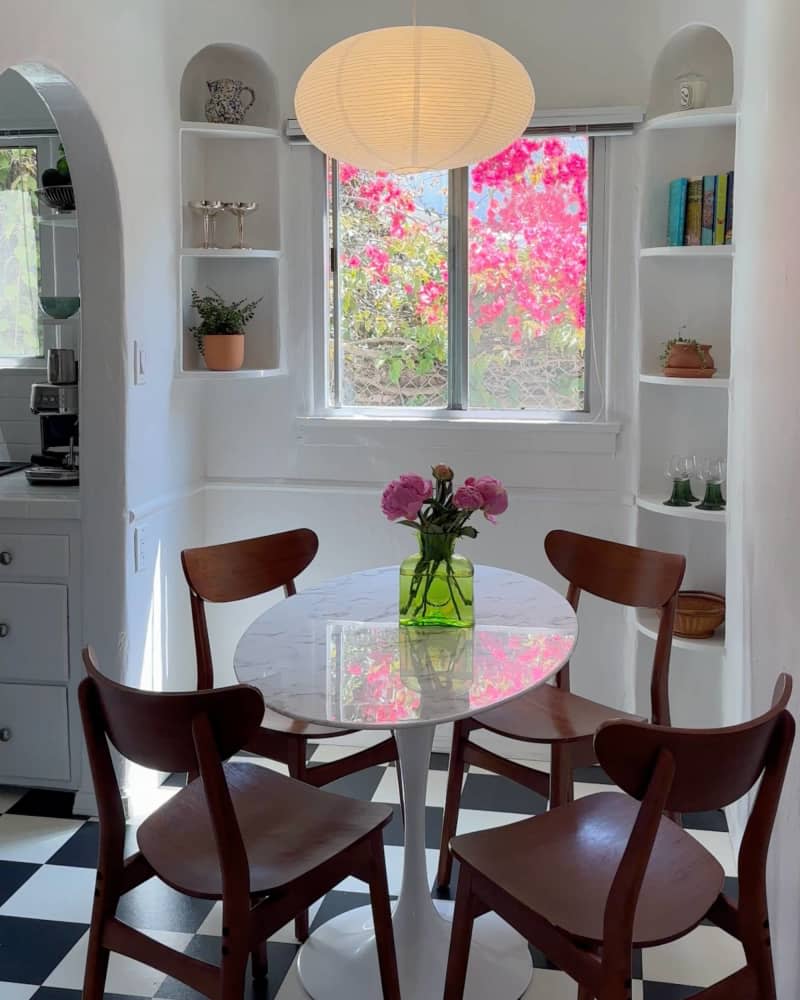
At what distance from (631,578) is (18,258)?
8.67 feet

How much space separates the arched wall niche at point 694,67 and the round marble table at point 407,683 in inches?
64.5

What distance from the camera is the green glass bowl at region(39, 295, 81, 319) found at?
360cm

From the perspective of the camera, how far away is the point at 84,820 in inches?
124

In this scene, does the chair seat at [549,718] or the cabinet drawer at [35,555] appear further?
the cabinet drawer at [35,555]

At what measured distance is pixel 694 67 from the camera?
336 centimetres

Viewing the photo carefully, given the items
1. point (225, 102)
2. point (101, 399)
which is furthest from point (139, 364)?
point (225, 102)

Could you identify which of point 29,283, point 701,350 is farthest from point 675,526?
point 29,283

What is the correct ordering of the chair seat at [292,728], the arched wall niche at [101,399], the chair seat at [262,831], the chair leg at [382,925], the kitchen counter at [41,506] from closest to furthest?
the chair seat at [262,831] < the chair leg at [382,925] < the chair seat at [292,728] < the arched wall niche at [101,399] < the kitchen counter at [41,506]

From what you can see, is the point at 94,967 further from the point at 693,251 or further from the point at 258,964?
the point at 693,251

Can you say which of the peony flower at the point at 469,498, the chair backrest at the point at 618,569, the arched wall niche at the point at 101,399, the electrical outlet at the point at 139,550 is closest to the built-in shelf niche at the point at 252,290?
the arched wall niche at the point at 101,399

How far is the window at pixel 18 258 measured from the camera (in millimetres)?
4031

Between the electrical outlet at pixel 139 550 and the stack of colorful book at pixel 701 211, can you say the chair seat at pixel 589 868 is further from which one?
the stack of colorful book at pixel 701 211

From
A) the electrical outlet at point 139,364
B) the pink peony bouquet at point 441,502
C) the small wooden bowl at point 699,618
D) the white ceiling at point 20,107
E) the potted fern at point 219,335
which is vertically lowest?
the small wooden bowl at point 699,618

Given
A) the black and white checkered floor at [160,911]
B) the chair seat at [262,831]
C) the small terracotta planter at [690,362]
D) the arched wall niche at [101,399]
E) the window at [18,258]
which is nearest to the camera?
the chair seat at [262,831]
